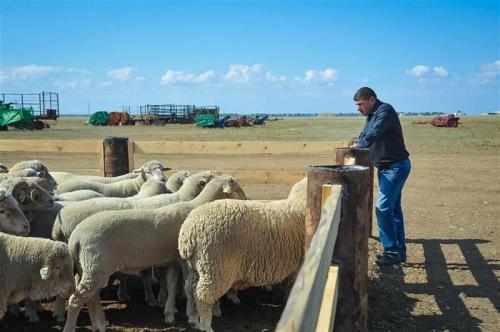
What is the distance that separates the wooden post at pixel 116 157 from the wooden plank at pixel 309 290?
6.08 meters

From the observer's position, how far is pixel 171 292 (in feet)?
16.1

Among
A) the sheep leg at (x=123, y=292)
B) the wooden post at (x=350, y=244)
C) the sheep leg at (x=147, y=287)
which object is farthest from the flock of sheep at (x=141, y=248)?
the wooden post at (x=350, y=244)

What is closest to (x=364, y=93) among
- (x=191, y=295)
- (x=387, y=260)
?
(x=387, y=260)

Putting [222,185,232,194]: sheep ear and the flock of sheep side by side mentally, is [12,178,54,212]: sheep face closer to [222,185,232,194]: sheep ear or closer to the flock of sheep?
the flock of sheep

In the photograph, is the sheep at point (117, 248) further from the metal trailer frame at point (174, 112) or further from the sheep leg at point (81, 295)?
the metal trailer frame at point (174, 112)

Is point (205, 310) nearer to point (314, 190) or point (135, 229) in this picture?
point (135, 229)

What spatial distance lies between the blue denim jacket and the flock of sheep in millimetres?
1772

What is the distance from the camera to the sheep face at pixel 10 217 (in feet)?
15.3

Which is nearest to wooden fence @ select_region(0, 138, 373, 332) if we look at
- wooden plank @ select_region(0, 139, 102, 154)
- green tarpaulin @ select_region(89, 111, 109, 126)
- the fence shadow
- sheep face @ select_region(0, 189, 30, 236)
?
the fence shadow

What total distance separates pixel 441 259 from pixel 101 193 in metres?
4.80

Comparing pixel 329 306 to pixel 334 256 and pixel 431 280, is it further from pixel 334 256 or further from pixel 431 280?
pixel 431 280

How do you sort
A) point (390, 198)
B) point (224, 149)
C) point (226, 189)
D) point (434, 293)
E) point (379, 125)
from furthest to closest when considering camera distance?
1. point (224, 149)
2. point (390, 198)
3. point (379, 125)
4. point (434, 293)
5. point (226, 189)

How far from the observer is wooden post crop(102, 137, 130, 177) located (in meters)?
7.78

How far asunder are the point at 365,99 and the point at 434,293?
2485 mm
